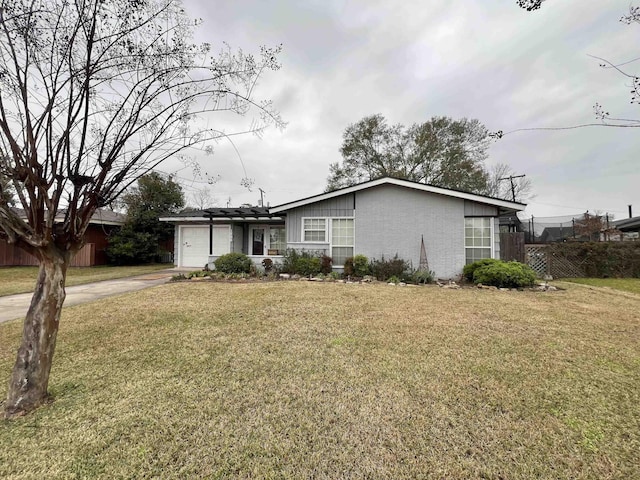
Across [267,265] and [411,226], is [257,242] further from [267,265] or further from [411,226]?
[411,226]

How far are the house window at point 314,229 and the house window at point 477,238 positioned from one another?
211 inches

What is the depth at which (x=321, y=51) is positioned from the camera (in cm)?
970

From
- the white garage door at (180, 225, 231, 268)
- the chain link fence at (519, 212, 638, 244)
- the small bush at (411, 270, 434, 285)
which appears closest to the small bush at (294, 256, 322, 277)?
the small bush at (411, 270, 434, 285)

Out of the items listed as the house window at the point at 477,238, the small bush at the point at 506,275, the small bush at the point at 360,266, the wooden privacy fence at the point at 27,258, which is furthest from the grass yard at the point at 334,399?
the wooden privacy fence at the point at 27,258

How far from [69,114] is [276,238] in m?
12.5

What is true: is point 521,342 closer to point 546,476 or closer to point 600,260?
point 546,476

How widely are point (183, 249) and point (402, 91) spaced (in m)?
14.0

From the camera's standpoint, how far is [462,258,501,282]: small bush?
932 centimetres

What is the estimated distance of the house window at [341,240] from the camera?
1133 centimetres

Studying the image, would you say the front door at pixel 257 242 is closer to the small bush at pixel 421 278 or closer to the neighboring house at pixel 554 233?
the small bush at pixel 421 278

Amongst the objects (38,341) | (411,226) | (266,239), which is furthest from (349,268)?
(38,341)

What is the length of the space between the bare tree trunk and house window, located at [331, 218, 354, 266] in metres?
9.29

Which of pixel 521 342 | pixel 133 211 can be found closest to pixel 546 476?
pixel 521 342

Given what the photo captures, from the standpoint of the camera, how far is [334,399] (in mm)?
2605
